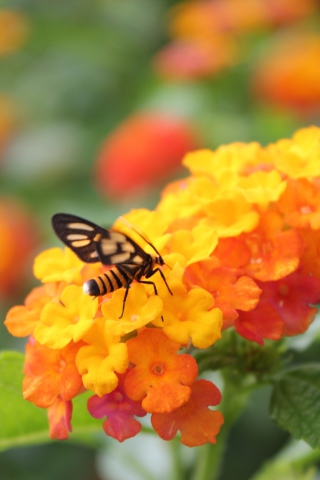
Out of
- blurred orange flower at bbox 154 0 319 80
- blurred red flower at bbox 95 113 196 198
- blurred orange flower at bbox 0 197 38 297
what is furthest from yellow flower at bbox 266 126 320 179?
blurred orange flower at bbox 154 0 319 80

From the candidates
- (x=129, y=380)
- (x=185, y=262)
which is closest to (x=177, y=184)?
(x=185, y=262)

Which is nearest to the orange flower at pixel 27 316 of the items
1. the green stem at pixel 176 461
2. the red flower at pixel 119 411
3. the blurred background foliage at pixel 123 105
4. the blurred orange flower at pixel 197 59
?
the red flower at pixel 119 411

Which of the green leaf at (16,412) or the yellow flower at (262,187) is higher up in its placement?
the yellow flower at (262,187)

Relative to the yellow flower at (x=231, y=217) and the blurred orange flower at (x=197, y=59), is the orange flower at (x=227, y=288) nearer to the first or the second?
the yellow flower at (x=231, y=217)

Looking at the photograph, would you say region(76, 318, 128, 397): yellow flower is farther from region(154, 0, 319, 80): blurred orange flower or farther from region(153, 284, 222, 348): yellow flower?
region(154, 0, 319, 80): blurred orange flower

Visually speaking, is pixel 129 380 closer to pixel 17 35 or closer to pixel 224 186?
pixel 224 186

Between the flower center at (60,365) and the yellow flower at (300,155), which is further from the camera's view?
the yellow flower at (300,155)

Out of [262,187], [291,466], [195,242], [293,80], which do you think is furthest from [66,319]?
[293,80]
